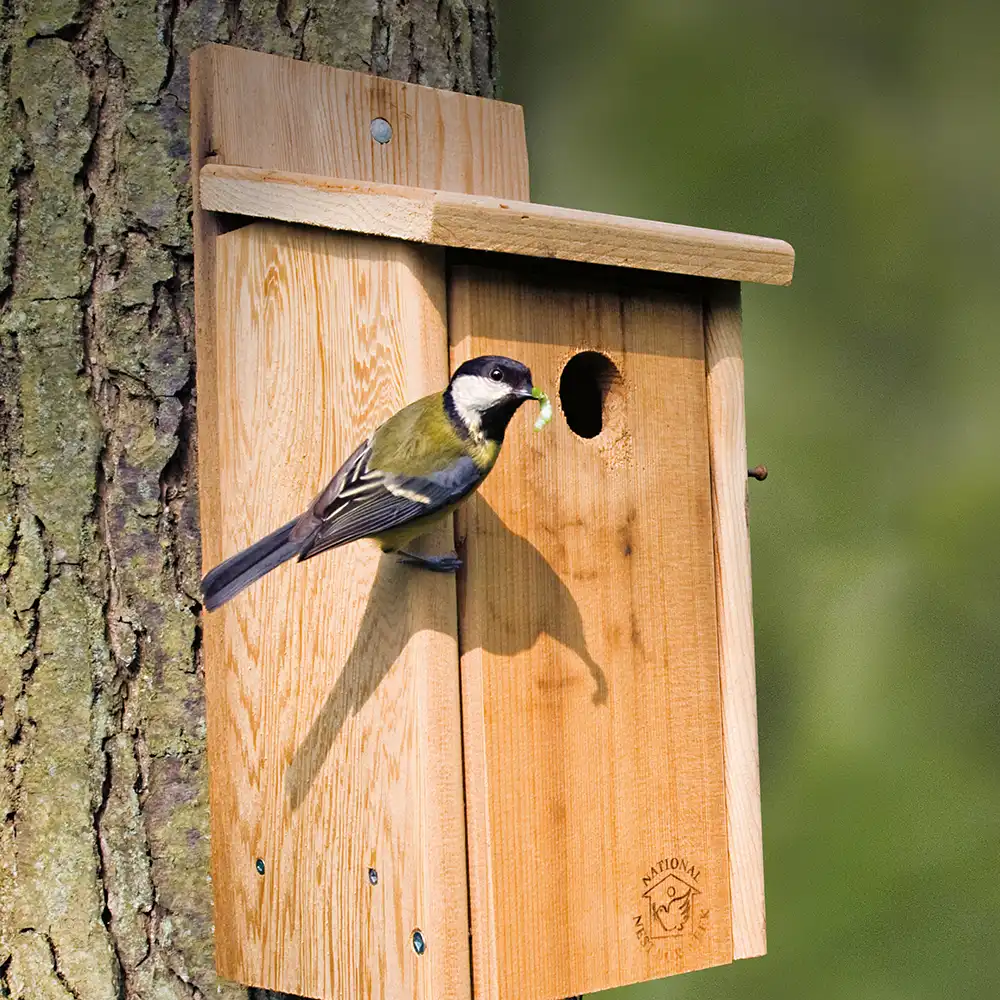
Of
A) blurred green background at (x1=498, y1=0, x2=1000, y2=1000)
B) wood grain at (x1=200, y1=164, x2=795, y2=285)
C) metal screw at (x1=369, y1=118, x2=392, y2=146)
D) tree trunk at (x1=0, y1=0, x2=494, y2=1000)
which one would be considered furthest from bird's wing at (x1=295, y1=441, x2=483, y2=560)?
blurred green background at (x1=498, y1=0, x2=1000, y2=1000)

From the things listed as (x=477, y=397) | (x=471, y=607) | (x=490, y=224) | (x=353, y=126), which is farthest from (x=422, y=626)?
(x=353, y=126)

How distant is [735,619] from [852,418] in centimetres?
235

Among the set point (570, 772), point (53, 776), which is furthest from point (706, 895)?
point (53, 776)

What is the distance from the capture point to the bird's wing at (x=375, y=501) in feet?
6.31

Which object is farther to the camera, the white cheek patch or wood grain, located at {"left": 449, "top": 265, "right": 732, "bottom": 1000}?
wood grain, located at {"left": 449, "top": 265, "right": 732, "bottom": 1000}

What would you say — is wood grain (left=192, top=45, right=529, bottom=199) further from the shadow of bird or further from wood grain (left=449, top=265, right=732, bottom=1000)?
the shadow of bird

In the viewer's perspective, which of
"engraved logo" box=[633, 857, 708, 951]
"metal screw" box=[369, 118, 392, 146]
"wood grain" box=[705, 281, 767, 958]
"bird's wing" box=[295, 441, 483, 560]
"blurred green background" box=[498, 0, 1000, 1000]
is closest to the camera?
"bird's wing" box=[295, 441, 483, 560]

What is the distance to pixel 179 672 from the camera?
2.37 m

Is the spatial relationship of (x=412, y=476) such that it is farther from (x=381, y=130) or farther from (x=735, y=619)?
(x=381, y=130)

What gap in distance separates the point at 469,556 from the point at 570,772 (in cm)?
33

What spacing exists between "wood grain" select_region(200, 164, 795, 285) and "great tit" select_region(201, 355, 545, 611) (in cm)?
18

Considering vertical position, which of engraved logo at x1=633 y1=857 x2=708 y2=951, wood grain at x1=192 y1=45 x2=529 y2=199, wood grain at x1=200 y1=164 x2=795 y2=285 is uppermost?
wood grain at x1=192 y1=45 x2=529 y2=199

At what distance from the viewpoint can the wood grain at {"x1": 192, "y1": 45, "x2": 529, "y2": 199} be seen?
232 centimetres

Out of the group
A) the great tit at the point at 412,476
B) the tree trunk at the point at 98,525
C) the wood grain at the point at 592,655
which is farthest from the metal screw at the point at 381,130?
the great tit at the point at 412,476
